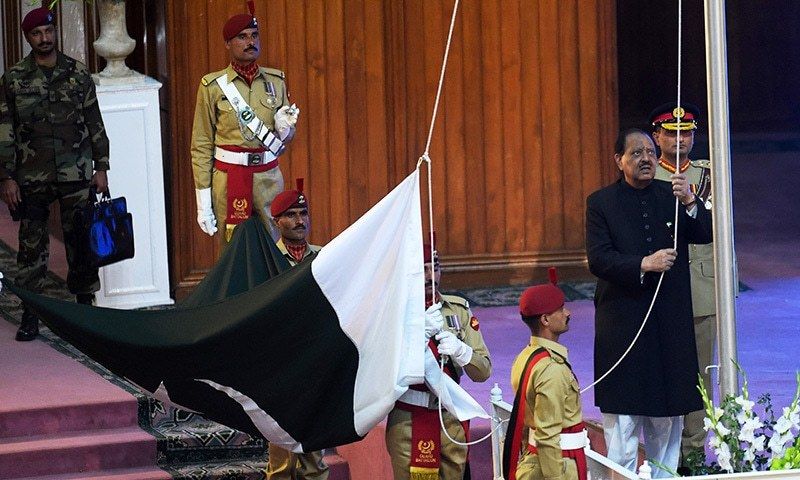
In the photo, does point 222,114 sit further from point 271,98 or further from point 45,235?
point 45,235

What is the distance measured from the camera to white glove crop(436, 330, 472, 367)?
20.7ft

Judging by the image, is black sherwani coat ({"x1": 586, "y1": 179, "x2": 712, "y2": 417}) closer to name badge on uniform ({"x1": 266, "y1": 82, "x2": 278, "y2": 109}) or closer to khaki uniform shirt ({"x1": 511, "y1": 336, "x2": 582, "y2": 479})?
khaki uniform shirt ({"x1": 511, "y1": 336, "x2": 582, "y2": 479})

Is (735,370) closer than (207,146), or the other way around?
(735,370)

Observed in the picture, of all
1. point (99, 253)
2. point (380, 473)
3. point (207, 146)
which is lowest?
point (380, 473)

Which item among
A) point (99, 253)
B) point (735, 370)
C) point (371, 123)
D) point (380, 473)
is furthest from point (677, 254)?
point (371, 123)

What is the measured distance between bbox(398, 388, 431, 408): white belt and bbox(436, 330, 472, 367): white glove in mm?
218

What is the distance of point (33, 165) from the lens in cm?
925

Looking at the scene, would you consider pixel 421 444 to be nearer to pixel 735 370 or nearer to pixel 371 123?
pixel 735 370

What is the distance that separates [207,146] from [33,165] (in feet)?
3.81

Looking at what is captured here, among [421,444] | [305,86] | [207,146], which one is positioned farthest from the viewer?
[305,86]

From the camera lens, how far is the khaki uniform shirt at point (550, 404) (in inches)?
231

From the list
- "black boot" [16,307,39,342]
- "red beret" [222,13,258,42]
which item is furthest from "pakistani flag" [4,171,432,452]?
"black boot" [16,307,39,342]

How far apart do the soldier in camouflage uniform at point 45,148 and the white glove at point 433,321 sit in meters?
3.46

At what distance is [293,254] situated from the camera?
286 inches
